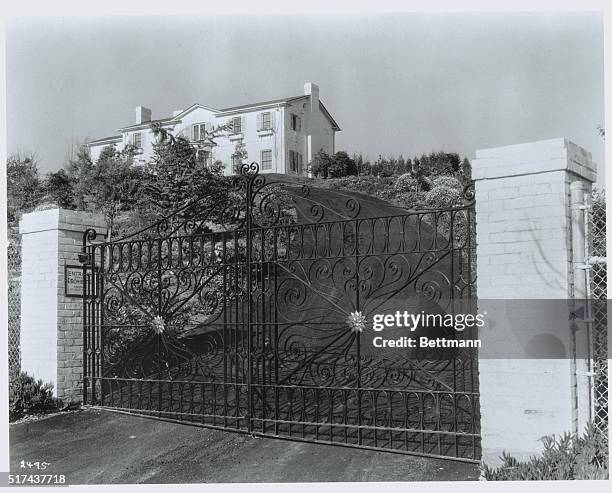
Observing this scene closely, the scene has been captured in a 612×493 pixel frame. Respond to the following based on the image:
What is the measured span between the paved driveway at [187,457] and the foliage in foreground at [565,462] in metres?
0.34

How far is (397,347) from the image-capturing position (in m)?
4.84

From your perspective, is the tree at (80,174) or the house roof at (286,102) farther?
the tree at (80,174)

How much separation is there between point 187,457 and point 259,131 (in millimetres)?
3950

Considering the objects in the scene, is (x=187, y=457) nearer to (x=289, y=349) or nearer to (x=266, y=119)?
(x=289, y=349)

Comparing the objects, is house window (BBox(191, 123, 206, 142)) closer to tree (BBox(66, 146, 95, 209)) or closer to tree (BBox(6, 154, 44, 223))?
tree (BBox(66, 146, 95, 209))

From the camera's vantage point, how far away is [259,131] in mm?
7691

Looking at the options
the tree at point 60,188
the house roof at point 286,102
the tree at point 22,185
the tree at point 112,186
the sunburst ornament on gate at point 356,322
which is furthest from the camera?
the tree at point 112,186

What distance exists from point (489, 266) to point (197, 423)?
3252 millimetres

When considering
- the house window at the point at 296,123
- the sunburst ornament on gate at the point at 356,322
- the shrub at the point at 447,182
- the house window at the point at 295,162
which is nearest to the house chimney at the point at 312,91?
the house window at the point at 296,123

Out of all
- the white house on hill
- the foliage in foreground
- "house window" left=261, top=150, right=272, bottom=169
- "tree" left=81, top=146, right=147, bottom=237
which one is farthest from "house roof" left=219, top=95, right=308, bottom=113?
the foliage in foreground

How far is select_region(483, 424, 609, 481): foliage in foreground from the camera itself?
13.1 feet

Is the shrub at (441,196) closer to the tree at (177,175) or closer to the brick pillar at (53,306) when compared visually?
the tree at (177,175)

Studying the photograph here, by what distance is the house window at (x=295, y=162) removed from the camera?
7.91 meters

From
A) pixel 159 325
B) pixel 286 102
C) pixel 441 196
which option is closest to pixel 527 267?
pixel 286 102
